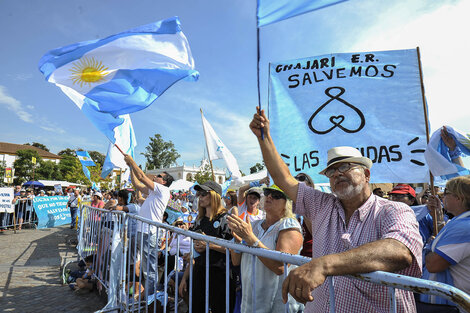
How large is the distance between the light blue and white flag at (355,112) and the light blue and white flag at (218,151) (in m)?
6.06

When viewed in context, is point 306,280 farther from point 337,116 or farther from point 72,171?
point 72,171

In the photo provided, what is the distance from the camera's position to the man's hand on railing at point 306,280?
1173 mm

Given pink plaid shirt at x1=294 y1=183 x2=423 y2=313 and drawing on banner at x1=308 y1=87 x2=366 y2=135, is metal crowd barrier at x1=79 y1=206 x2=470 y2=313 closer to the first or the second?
pink plaid shirt at x1=294 y1=183 x2=423 y2=313

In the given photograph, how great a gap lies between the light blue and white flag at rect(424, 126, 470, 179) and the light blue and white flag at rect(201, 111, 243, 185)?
668 centimetres

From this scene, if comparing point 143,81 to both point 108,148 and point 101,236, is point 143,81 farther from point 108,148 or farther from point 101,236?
point 108,148

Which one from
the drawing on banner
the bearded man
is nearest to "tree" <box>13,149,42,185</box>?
the drawing on banner

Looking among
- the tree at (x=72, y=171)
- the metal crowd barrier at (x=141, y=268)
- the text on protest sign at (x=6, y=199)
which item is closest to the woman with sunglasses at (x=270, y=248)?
the metal crowd barrier at (x=141, y=268)

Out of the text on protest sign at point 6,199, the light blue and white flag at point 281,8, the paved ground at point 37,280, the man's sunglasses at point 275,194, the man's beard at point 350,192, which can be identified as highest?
the light blue and white flag at point 281,8

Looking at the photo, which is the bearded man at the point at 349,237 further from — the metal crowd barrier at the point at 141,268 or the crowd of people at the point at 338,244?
the metal crowd barrier at the point at 141,268

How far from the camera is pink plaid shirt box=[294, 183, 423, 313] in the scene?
1448mm

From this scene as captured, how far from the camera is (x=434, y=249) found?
2.14 meters

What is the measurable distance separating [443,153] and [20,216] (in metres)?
15.4

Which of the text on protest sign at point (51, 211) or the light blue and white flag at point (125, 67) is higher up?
the light blue and white flag at point (125, 67)

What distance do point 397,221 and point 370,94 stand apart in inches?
90.9
